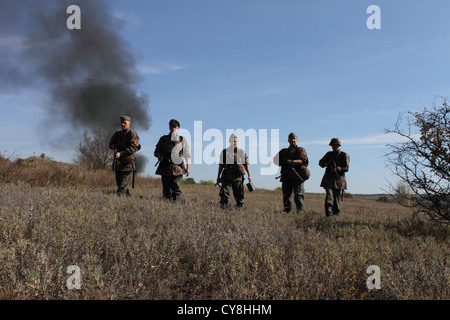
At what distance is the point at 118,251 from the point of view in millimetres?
3650

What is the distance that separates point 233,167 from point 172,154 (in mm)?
1793

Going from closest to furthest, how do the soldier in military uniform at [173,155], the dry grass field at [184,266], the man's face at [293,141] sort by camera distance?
the dry grass field at [184,266], the soldier in military uniform at [173,155], the man's face at [293,141]

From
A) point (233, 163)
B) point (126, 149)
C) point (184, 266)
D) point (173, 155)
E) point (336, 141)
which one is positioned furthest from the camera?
point (336, 141)

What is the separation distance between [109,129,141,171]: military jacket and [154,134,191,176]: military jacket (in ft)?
2.19

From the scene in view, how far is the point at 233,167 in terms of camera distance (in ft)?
29.4

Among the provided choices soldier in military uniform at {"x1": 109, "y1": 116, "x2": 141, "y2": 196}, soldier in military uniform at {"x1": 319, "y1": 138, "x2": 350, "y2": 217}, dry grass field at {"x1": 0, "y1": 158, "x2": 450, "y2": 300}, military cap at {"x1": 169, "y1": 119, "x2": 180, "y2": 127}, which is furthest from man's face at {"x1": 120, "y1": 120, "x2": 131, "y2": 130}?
soldier in military uniform at {"x1": 319, "y1": 138, "x2": 350, "y2": 217}

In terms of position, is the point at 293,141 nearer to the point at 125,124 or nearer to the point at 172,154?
the point at 172,154

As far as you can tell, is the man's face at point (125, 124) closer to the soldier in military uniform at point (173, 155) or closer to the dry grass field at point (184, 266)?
the soldier in military uniform at point (173, 155)

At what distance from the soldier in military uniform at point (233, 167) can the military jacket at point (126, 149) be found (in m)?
2.50

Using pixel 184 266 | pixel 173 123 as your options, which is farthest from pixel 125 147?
pixel 184 266

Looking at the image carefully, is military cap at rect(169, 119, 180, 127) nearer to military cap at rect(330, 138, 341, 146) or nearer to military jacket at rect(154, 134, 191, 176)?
military jacket at rect(154, 134, 191, 176)

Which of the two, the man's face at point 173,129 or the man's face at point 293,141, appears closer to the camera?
the man's face at point 173,129

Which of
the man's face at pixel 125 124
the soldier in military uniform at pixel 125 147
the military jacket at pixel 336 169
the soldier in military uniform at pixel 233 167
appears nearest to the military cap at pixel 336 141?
the military jacket at pixel 336 169

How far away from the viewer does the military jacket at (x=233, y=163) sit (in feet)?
29.3
